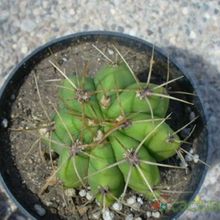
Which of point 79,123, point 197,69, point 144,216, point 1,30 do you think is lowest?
point 144,216

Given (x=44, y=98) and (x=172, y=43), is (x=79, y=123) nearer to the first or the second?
(x=44, y=98)

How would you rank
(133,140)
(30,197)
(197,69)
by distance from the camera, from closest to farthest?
(133,140) < (30,197) < (197,69)

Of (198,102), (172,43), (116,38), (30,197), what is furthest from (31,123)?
(172,43)

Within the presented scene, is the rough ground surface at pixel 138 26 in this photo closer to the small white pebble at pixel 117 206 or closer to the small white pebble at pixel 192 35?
the small white pebble at pixel 192 35

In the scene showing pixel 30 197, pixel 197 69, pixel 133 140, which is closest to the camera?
pixel 133 140

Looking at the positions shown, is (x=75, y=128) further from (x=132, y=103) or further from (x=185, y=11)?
(x=185, y=11)

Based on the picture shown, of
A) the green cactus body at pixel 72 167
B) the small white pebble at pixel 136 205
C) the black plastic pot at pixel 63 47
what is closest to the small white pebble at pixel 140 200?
the small white pebble at pixel 136 205
